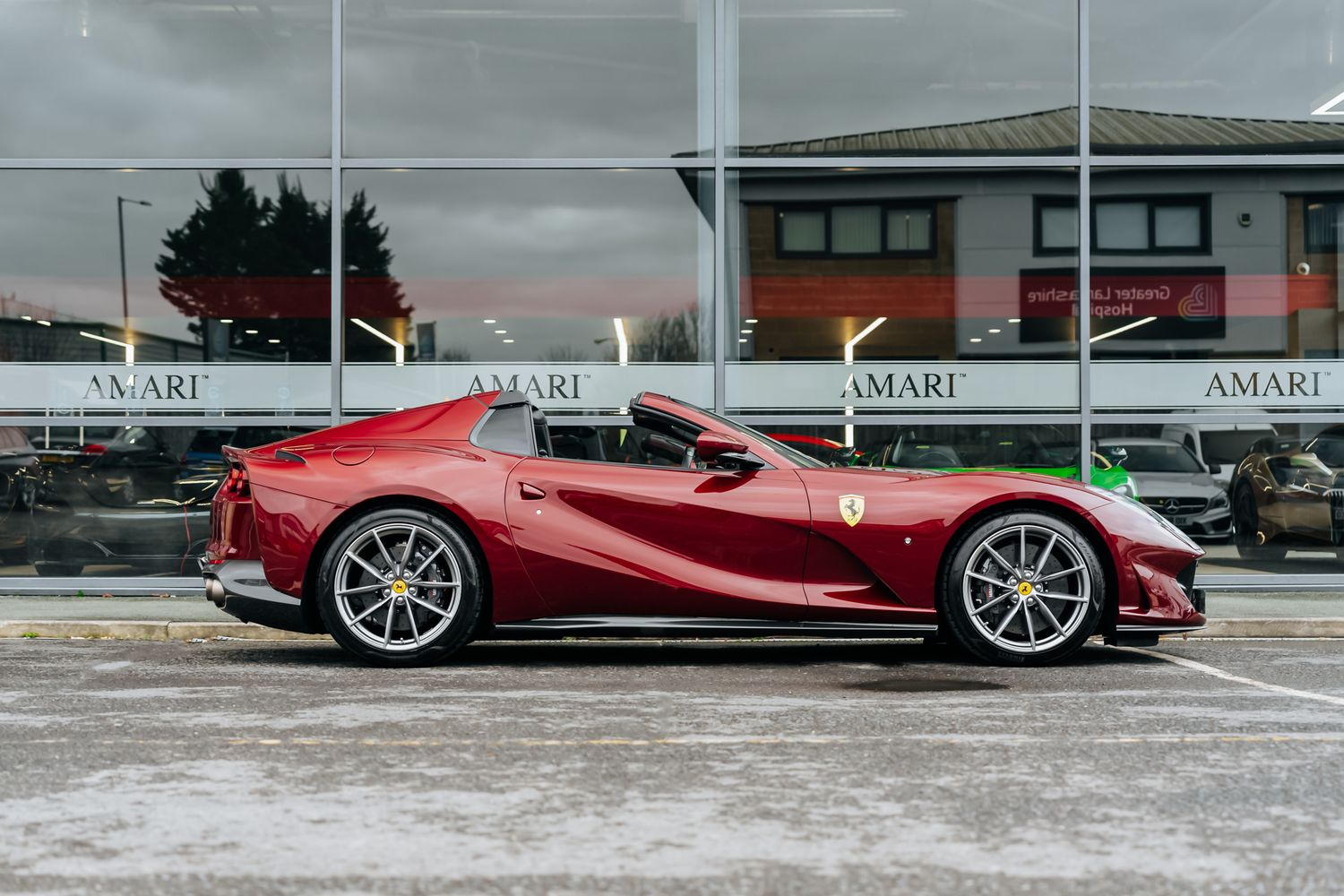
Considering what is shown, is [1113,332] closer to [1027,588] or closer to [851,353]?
[851,353]

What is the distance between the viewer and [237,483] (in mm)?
6871

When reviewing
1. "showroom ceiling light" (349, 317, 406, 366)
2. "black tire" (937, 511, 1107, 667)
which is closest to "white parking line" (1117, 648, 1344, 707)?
"black tire" (937, 511, 1107, 667)

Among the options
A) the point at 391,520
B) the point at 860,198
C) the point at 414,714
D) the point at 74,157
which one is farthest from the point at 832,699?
the point at 74,157

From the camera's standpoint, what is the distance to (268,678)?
253 inches

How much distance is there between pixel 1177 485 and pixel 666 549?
563 cm

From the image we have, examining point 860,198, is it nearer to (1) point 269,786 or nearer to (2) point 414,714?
(2) point 414,714

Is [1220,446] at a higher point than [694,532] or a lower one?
higher

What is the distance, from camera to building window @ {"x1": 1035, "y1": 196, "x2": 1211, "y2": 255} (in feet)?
35.9

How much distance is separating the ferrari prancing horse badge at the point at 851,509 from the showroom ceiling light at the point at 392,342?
513 centimetres

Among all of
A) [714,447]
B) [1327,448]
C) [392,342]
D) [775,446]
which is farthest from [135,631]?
[1327,448]

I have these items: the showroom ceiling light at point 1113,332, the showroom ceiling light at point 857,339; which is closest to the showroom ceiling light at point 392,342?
the showroom ceiling light at point 857,339

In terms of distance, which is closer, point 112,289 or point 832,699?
point 832,699

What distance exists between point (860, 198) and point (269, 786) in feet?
26.1

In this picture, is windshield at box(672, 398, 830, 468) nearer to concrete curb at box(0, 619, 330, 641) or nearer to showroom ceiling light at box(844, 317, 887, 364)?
concrete curb at box(0, 619, 330, 641)
